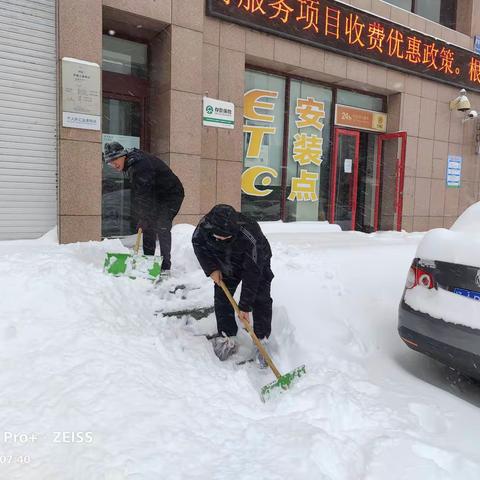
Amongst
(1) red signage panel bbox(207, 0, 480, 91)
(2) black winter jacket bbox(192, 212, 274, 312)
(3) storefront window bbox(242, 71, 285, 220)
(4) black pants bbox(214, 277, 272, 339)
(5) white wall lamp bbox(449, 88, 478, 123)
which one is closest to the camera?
(2) black winter jacket bbox(192, 212, 274, 312)

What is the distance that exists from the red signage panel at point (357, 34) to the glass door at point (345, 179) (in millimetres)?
1752

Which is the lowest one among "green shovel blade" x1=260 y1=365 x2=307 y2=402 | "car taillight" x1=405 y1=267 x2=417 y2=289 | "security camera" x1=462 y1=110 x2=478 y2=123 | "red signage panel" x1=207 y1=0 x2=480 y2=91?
"green shovel blade" x1=260 y1=365 x2=307 y2=402

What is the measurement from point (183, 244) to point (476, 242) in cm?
388

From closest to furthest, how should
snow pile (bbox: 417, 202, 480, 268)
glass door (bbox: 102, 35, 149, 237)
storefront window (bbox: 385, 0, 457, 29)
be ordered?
snow pile (bbox: 417, 202, 480, 268) → glass door (bbox: 102, 35, 149, 237) → storefront window (bbox: 385, 0, 457, 29)

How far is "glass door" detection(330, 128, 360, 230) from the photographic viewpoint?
998 centimetres

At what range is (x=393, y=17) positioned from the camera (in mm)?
10133

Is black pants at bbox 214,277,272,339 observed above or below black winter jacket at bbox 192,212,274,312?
below

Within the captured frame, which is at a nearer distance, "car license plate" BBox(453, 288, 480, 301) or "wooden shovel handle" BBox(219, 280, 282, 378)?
"car license plate" BBox(453, 288, 480, 301)

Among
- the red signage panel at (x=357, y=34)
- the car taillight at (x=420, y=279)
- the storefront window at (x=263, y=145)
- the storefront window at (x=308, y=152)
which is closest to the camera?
the car taillight at (x=420, y=279)

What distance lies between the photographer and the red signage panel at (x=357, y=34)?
25.7 feet

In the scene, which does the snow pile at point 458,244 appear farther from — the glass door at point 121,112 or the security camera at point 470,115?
the security camera at point 470,115

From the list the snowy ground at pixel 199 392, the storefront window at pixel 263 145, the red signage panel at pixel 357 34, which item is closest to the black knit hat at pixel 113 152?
the snowy ground at pixel 199 392

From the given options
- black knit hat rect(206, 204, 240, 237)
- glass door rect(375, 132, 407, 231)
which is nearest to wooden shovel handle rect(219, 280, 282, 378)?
black knit hat rect(206, 204, 240, 237)

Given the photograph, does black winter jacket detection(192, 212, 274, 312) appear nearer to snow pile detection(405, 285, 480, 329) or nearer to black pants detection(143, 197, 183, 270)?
snow pile detection(405, 285, 480, 329)
